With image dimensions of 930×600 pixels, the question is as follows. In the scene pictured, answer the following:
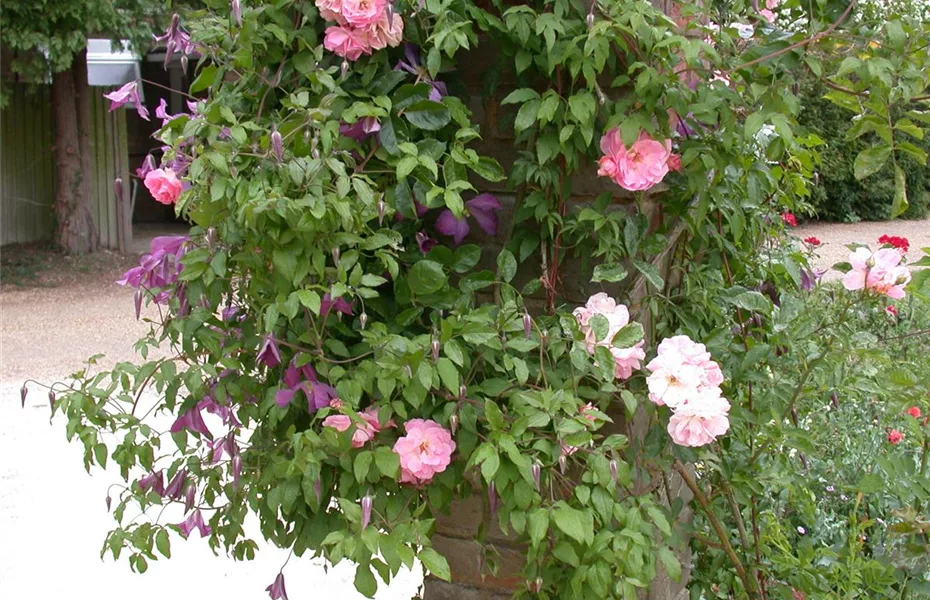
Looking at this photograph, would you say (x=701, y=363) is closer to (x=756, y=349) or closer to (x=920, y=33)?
(x=756, y=349)

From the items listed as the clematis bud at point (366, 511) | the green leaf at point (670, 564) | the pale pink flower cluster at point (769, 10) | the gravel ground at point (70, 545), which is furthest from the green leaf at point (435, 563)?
the gravel ground at point (70, 545)

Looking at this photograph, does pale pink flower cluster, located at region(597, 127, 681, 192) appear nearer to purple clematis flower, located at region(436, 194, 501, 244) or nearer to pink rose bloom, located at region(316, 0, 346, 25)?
purple clematis flower, located at region(436, 194, 501, 244)

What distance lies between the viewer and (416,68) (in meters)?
1.84

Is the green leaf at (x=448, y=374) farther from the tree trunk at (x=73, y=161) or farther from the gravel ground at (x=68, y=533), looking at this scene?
the tree trunk at (x=73, y=161)

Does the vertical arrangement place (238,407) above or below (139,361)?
above

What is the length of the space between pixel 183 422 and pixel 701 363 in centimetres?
103

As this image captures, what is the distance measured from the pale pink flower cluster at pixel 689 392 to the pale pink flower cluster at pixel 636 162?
30 cm

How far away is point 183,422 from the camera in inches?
79.6

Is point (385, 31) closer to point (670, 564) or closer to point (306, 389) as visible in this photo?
point (306, 389)

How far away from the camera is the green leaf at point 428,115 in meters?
1.81

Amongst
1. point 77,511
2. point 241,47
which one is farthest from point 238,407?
point 77,511

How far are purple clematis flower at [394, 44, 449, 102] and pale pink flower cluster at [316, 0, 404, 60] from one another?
46 mm

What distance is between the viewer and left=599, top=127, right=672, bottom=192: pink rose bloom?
1.81 m

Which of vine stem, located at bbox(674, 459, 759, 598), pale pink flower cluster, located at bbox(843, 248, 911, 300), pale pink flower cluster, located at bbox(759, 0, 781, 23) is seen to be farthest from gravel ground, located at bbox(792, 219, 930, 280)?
pale pink flower cluster, located at bbox(843, 248, 911, 300)
